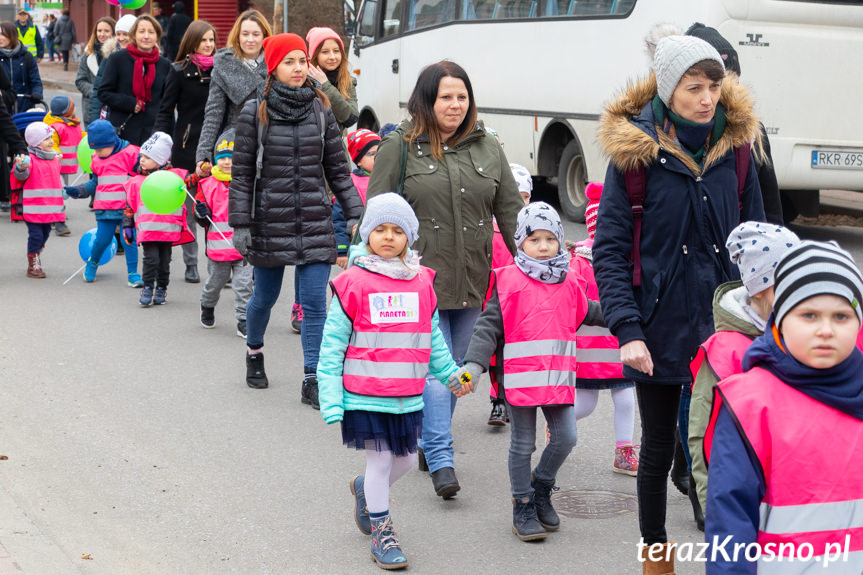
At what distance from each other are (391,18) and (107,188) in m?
7.61

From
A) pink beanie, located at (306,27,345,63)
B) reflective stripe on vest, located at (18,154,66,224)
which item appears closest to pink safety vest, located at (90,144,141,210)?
reflective stripe on vest, located at (18,154,66,224)

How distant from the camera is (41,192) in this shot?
36.8 feet

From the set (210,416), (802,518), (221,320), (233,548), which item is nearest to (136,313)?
(221,320)

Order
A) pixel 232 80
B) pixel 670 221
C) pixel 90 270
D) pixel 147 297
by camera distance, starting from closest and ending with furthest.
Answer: pixel 670 221 < pixel 232 80 < pixel 147 297 < pixel 90 270

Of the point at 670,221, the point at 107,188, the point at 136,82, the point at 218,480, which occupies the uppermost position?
the point at 136,82

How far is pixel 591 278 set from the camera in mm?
6004

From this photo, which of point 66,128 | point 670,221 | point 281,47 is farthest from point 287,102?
point 66,128

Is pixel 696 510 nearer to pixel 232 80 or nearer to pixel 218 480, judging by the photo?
pixel 218 480

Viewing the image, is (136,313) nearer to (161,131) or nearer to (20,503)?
(161,131)

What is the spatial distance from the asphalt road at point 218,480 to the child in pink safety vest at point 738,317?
130cm

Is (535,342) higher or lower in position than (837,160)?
lower

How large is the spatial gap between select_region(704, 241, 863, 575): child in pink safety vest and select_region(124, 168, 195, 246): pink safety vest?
24.4ft

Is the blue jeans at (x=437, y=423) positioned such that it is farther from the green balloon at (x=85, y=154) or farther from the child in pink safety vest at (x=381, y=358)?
the green balloon at (x=85, y=154)

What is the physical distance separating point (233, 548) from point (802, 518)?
8.71 ft
